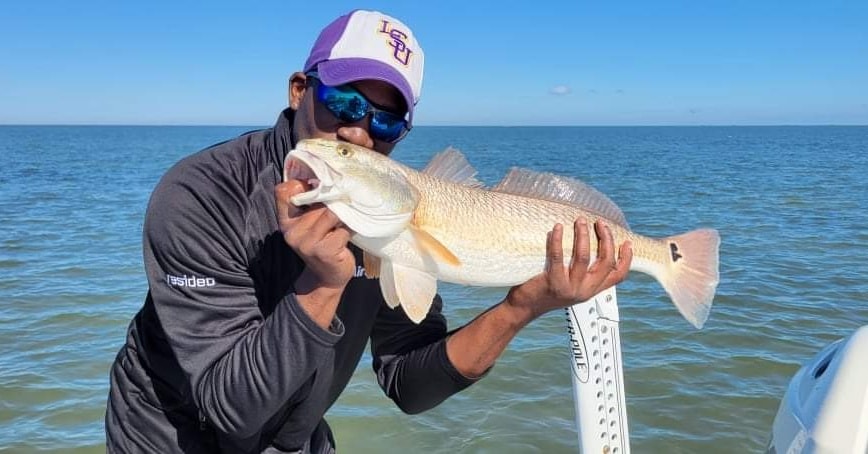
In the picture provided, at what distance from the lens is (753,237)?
47.7 ft

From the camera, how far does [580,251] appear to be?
2684 mm

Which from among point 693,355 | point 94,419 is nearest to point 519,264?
point 94,419

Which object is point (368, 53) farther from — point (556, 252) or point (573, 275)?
point (573, 275)

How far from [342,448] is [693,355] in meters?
4.08

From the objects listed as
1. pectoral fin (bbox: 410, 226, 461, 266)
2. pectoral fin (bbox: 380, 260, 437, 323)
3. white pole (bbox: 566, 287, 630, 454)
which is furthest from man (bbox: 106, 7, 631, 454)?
white pole (bbox: 566, 287, 630, 454)

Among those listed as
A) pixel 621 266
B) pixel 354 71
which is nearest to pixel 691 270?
pixel 621 266

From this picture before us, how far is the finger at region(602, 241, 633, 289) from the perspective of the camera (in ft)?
9.22

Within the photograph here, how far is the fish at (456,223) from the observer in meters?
2.32

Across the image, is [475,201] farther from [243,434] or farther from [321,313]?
[243,434]

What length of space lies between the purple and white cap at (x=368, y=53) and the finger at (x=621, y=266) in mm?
1026

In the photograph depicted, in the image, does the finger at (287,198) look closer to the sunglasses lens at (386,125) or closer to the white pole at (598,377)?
the sunglasses lens at (386,125)

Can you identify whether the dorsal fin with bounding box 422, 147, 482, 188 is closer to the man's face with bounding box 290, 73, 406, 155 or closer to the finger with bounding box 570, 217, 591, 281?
the man's face with bounding box 290, 73, 406, 155

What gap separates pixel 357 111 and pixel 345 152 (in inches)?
10.2

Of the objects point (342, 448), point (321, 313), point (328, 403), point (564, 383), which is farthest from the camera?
point (564, 383)
